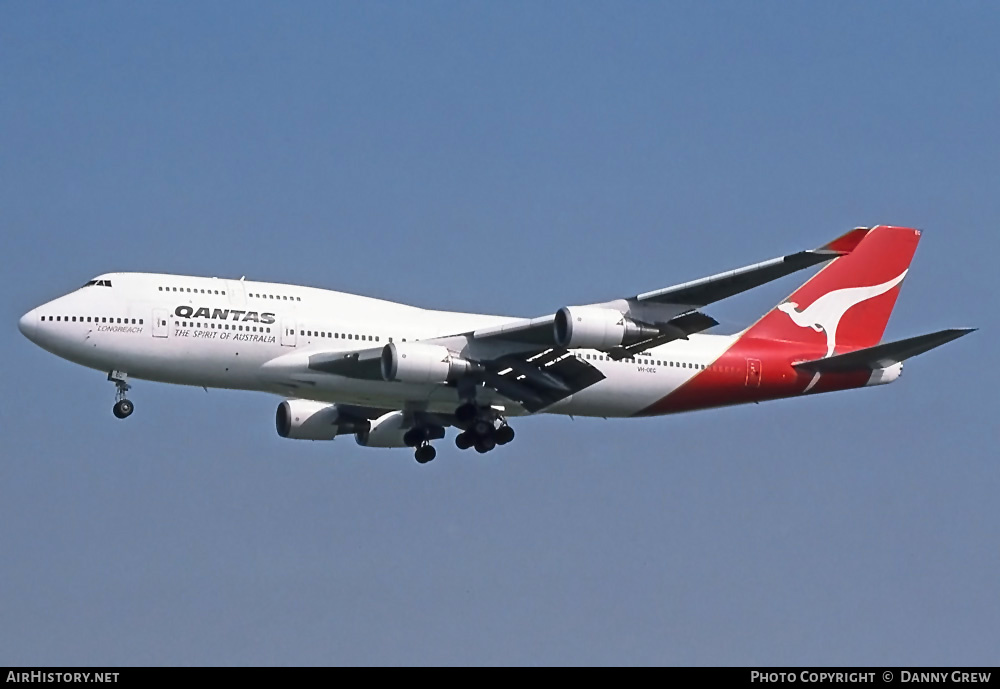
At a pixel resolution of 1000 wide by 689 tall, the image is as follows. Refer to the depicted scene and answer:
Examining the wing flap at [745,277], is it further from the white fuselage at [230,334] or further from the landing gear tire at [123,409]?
the landing gear tire at [123,409]

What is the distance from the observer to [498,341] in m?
44.4

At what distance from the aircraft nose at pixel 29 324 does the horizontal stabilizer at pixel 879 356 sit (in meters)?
23.3

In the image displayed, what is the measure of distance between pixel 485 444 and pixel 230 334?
8.35 m

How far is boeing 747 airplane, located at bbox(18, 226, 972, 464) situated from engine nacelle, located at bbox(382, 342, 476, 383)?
0.04 m

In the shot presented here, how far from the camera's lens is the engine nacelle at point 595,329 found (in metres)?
42.0

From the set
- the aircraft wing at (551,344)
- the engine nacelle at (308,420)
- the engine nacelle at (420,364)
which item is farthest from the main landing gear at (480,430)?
the engine nacelle at (308,420)

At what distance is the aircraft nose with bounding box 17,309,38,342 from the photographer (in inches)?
1726

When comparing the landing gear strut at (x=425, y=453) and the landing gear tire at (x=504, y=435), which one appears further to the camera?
the landing gear strut at (x=425, y=453)

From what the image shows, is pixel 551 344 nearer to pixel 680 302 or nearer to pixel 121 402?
pixel 680 302

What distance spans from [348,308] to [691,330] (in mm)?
10278

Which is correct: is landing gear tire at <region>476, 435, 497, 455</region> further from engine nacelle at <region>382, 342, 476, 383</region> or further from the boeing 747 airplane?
engine nacelle at <region>382, 342, 476, 383</region>

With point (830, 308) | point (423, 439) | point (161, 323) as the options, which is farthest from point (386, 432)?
point (830, 308)

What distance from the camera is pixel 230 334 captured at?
1729 inches
